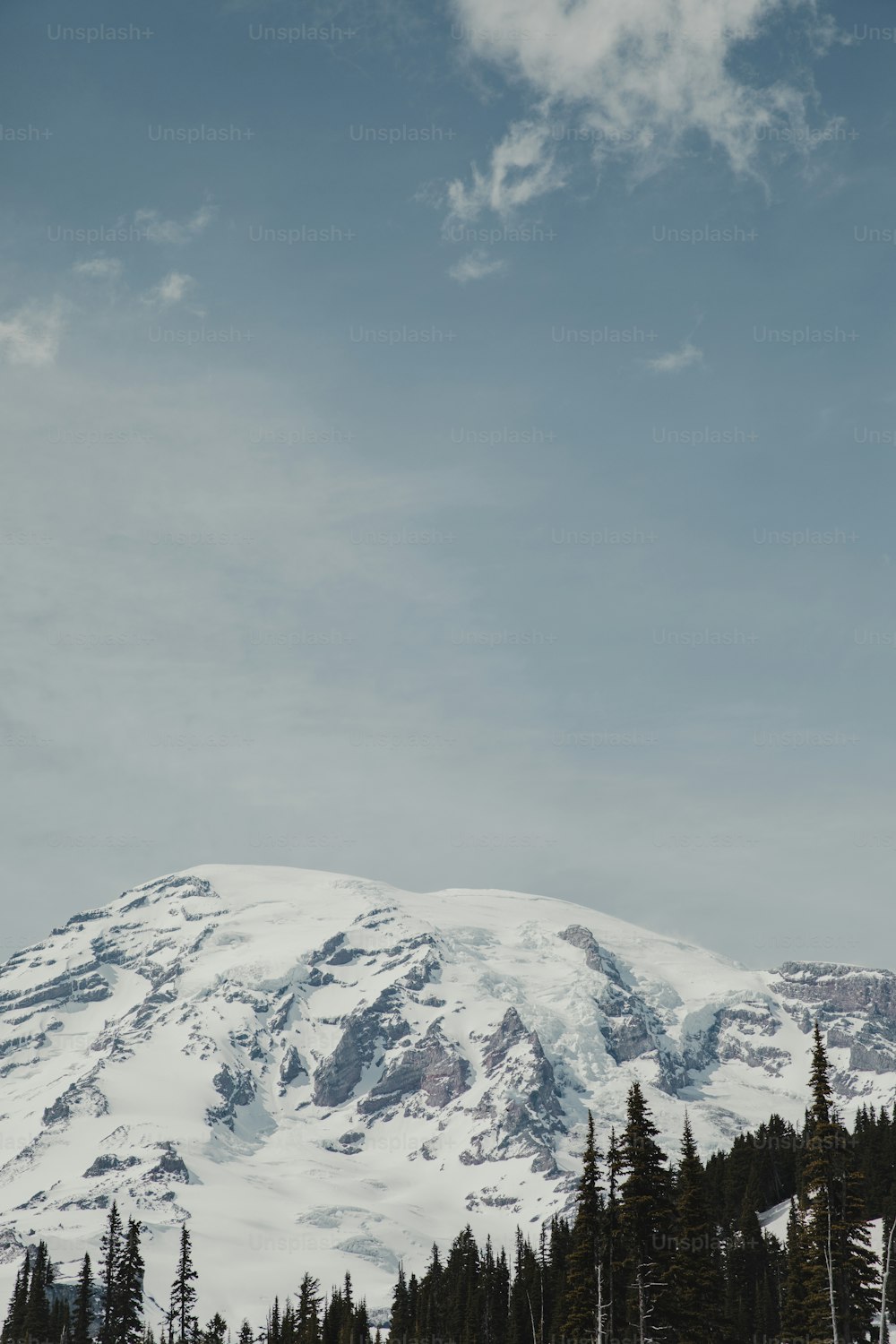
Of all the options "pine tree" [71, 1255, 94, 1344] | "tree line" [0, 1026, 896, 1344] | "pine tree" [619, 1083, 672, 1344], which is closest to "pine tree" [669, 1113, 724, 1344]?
"tree line" [0, 1026, 896, 1344]

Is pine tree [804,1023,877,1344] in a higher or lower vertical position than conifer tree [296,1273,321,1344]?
higher

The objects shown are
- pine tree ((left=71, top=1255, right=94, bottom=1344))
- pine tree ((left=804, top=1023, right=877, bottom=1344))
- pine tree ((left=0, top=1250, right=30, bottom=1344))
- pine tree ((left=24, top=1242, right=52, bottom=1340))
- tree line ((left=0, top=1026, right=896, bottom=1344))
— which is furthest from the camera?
pine tree ((left=0, top=1250, right=30, bottom=1344))

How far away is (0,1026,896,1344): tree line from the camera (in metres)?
54.7

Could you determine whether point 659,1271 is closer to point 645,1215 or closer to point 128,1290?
point 645,1215

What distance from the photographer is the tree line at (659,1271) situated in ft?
→ 179

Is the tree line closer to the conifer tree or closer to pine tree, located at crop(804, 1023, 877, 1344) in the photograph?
pine tree, located at crop(804, 1023, 877, 1344)

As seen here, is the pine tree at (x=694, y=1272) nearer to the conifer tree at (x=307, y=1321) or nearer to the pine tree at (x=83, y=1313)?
the pine tree at (x=83, y=1313)

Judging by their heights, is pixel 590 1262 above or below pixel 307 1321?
above

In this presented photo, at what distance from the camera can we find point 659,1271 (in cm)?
5566

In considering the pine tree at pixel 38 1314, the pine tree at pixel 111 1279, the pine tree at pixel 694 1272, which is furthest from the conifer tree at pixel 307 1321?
the pine tree at pixel 694 1272

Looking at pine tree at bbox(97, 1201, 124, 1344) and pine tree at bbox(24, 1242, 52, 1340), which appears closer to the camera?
pine tree at bbox(97, 1201, 124, 1344)

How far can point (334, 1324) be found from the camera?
135 metres

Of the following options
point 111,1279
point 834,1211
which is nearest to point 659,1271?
point 834,1211

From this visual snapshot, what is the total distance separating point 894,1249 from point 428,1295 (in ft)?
196
